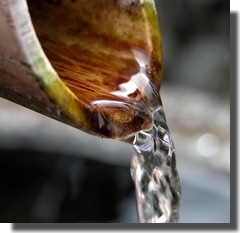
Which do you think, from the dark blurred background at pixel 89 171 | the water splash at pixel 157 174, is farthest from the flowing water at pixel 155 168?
the dark blurred background at pixel 89 171

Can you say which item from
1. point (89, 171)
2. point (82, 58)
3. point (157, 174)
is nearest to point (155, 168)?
point (157, 174)

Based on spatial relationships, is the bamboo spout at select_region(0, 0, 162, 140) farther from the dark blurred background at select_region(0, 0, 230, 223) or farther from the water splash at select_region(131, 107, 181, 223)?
the dark blurred background at select_region(0, 0, 230, 223)

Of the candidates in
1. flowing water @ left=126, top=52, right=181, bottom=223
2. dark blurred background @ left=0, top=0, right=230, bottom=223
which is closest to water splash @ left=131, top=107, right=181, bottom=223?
flowing water @ left=126, top=52, right=181, bottom=223

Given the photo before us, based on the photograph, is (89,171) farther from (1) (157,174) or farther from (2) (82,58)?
(2) (82,58)

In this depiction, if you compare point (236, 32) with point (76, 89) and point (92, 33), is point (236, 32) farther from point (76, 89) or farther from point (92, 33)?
point (76, 89)

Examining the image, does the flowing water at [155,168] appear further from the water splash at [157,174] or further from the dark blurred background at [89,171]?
the dark blurred background at [89,171]

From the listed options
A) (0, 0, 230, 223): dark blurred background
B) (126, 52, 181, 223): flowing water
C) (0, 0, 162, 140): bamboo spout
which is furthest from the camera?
(0, 0, 230, 223): dark blurred background
